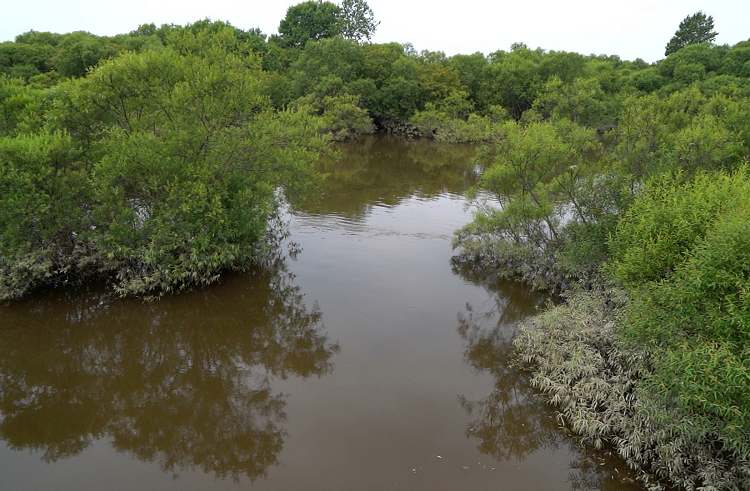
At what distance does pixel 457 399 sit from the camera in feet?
41.0

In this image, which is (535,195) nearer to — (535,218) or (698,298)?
(535,218)

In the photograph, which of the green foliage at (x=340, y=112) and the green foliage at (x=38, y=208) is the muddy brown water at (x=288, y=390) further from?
the green foliage at (x=340, y=112)

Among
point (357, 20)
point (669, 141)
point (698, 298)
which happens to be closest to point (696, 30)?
point (357, 20)

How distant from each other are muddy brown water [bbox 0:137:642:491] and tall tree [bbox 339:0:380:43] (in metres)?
93.9

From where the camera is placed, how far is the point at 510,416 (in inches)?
472

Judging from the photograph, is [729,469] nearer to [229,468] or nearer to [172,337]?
[229,468]

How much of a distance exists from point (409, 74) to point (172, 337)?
5935 cm

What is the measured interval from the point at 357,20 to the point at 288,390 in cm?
10496

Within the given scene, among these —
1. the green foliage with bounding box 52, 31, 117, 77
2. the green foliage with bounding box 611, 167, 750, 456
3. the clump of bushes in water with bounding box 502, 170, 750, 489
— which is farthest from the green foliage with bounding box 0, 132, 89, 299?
the green foliage with bounding box 52, 31, 117, 77

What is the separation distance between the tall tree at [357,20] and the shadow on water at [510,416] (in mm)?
97299

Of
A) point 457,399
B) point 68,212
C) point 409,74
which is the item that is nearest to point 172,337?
point 68,212

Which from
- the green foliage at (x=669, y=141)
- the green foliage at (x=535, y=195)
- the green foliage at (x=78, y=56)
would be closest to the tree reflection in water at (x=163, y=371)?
the green foliage at (x=535, y=195)

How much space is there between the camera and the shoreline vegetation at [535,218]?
30.6 feet

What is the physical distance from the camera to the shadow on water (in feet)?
33.0
